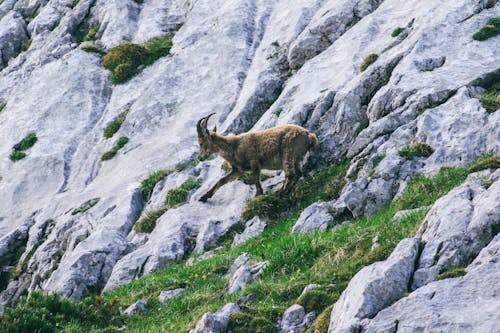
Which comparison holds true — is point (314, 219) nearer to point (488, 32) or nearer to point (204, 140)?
point (204, 140)

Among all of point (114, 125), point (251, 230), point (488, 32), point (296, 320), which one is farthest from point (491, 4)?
point (296, 320)

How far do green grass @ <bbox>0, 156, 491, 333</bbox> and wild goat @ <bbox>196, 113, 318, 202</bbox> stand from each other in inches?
69.3

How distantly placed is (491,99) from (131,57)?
21.3 meters

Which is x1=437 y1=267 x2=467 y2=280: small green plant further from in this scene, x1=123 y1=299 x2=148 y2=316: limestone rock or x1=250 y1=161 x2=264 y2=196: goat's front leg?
x1=250 y1=161 x2=264 y2=196: goat's front leg

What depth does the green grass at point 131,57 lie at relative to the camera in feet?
122

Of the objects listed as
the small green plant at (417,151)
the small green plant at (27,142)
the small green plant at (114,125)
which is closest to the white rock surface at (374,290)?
the small green plant at (417,151)

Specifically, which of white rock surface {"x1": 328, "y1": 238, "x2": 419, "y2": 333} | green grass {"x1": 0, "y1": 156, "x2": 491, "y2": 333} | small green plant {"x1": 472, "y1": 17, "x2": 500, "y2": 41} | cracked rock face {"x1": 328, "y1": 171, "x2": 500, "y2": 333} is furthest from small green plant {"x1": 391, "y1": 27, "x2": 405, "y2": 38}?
white rock surface {"x1": 328, "y1": 238, "x2": 419, "y2": 333}

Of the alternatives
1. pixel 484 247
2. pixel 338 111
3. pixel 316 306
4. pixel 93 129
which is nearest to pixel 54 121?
pixel 93 129

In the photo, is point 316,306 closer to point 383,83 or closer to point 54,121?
point 383,83

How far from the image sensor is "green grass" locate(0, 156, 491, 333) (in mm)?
13648

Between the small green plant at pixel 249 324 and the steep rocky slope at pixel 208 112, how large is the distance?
2.79 meters

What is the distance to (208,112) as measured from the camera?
32125 millimetres

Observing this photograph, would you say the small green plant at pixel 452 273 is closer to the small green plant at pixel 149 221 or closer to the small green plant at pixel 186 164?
the small green plant at pixel 149 221

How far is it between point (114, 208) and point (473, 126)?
45.1 ft
